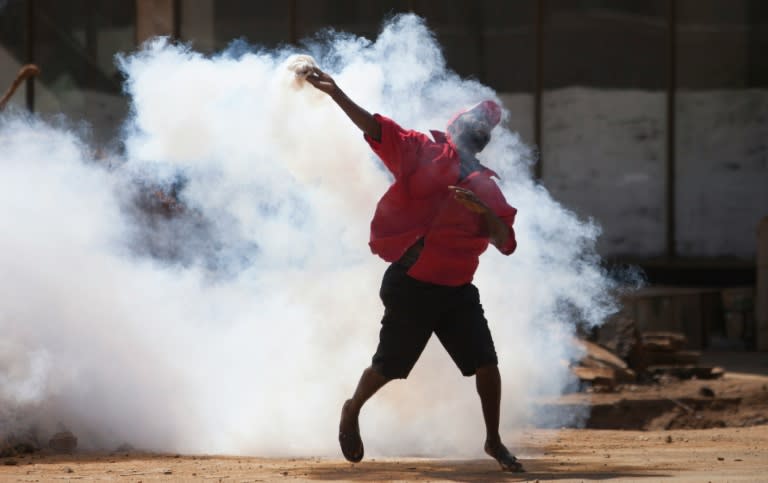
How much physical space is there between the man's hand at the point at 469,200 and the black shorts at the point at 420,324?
1.47 feet

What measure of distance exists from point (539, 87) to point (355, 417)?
26.3 feet

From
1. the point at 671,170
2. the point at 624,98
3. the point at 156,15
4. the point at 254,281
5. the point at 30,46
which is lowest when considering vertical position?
the point at 254,281

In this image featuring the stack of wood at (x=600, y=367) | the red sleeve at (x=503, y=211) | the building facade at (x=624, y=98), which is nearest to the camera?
the red sleeve at (x=503, y=211)

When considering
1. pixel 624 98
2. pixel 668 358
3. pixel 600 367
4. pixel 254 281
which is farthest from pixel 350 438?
pixel 624 98

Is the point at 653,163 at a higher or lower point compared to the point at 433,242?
higher

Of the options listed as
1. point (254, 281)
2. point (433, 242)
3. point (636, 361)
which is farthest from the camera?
point (636, 361)

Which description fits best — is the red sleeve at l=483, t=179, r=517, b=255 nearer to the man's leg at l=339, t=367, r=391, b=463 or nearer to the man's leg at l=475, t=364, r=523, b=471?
the man's leg at l=475, t=364, r=523, b=471

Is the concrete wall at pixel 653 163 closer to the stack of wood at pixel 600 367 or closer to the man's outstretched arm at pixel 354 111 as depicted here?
the stack of wood at pixel 600 367

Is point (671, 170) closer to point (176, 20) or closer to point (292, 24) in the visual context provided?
point (292, 24)

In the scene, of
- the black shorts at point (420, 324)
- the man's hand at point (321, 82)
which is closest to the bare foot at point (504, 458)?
the black shorts at point (420, 324)

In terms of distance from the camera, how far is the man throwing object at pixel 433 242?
5.57 metres

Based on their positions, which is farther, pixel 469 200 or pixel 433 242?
pixel 433 242

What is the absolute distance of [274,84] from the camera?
649 cm

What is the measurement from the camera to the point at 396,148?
5.54m
